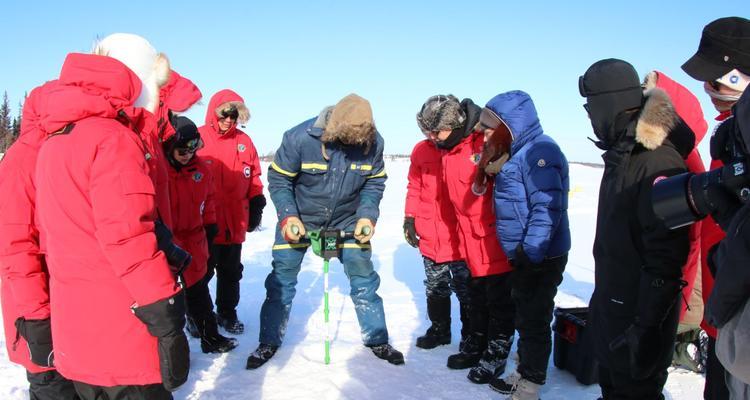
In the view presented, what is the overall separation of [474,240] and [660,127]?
72.0 inches

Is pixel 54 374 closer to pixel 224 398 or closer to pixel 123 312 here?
pixel 123 312

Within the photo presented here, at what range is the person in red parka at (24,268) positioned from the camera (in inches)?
90.8

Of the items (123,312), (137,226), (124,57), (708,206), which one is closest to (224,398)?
(123,312)

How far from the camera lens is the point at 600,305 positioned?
96.3 inches

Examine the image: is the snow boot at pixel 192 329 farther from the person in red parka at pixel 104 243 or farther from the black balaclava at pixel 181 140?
the person in red parka at pixel 104 243

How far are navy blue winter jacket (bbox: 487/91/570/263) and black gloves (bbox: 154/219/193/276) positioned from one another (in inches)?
78.1

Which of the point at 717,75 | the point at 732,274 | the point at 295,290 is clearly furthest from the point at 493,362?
the point at 732,274

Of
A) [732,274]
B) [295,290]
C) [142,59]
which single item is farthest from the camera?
[295,290]

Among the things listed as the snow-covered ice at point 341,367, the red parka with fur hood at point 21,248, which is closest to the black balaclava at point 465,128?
the snow-covered ice at point 341,367

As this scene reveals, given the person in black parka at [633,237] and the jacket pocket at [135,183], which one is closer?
the jacket pocket at [135,183]

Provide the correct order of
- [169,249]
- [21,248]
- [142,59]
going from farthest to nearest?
[21,248], [142,59], [169,249]

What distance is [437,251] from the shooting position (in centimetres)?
438

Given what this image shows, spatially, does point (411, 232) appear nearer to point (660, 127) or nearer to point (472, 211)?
point (472, 211)

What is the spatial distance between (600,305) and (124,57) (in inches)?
96.4
